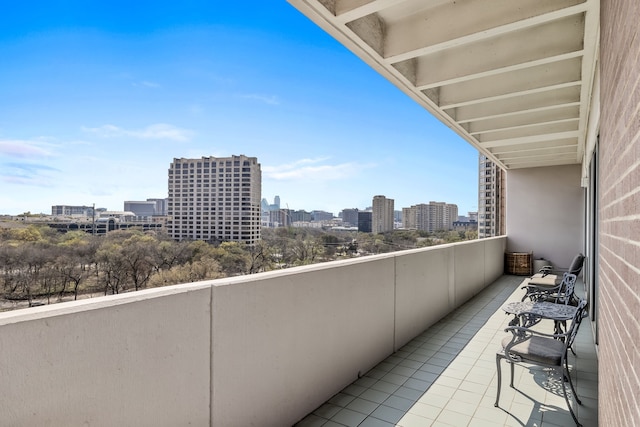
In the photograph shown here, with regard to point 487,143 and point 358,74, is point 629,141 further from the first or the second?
point 358,74

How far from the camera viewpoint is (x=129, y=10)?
7.12 metres

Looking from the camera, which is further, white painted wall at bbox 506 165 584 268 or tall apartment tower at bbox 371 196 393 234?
white painted wall at bbox 506 165 584 268

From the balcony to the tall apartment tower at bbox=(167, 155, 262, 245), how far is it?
1227mm

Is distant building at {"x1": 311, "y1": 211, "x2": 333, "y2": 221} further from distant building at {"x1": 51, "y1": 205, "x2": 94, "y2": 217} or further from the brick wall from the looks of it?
the brick wall

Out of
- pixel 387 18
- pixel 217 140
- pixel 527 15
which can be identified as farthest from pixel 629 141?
pixel 217 140

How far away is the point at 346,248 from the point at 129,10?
22.9ft

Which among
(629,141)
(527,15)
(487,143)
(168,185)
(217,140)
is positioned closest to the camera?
(629,141)

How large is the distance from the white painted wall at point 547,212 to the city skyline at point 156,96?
7.19 ft

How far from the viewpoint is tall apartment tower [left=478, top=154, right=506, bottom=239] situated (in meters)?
11.4

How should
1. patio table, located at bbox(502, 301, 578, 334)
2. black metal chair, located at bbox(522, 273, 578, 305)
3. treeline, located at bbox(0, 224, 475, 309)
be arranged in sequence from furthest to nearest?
black metal chair, located at bbox(522, 273, 578, 305) → patio table, located at bbox(502, 301, 578, 334) → treeline, located at bbox(0, 224, 475, 309)

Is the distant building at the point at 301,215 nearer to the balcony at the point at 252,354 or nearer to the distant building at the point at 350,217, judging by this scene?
the distant building at the point at 350,217

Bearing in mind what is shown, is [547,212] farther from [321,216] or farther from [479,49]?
[479,49]

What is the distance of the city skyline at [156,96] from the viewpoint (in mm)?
4535

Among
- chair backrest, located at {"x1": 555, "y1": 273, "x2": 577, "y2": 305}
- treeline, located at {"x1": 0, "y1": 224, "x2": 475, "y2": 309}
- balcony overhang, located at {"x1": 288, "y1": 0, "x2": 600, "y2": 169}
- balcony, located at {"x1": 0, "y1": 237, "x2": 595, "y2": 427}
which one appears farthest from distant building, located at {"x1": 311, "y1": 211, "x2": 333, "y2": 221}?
chair backrest, located at {"x1": 555, "y1": 273, "x2": 577, "y2": 305}
